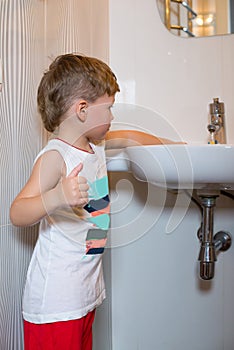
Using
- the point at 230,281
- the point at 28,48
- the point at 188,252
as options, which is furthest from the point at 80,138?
the point at 230,281

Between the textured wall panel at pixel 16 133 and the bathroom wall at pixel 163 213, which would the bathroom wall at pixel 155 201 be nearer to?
the bathroom wall at pixel 163 213

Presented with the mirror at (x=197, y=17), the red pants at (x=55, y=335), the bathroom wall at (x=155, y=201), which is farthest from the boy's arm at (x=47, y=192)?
the mirror at (x=197, y=17)

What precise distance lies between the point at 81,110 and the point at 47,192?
197 millimetres

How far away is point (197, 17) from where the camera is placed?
1302 mm

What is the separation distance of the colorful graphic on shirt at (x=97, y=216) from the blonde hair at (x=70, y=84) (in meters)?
0.16

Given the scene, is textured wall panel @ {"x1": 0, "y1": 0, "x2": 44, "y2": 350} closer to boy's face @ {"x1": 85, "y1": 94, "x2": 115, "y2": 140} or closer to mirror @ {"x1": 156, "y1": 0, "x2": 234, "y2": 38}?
boy's face @ {"x1": 85, "y1": 94, "x2": 115, "y2": 140}

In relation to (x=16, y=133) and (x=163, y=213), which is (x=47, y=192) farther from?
(x=163, y=213)

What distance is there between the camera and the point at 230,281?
1.22 metres

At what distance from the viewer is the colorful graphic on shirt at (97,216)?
855 mm

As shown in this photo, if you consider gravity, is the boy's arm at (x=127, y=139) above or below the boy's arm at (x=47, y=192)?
above

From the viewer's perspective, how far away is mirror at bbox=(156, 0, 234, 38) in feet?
4.20

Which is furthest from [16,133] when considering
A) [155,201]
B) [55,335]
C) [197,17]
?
[197,17]

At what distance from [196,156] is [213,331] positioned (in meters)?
0.67

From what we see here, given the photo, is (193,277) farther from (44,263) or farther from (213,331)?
(44,263)
